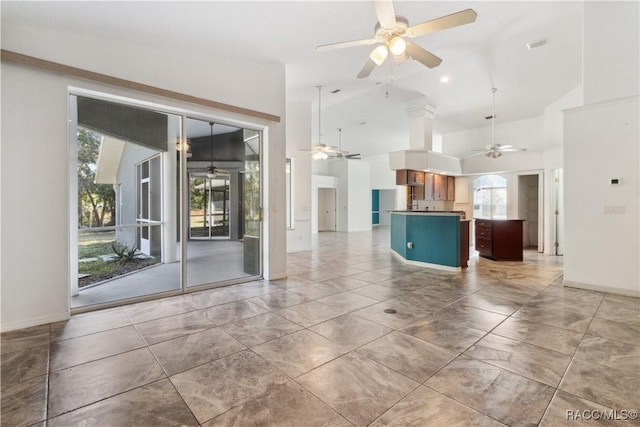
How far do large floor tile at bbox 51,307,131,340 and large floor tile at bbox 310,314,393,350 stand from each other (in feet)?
6.86

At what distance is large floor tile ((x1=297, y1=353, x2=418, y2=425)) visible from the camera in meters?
1.76

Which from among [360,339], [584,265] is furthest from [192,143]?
[584,265]

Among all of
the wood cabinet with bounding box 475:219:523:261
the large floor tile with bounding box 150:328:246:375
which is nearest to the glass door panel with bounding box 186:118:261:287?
the large floor tile with bounding box 150:328:246:375

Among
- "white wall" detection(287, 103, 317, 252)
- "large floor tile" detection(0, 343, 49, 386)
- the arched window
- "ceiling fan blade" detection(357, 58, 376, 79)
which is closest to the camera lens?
"large floor tile" detection(0, 343, 49, 386)

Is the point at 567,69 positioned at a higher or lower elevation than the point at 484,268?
higher

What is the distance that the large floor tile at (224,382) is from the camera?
5.95 feet

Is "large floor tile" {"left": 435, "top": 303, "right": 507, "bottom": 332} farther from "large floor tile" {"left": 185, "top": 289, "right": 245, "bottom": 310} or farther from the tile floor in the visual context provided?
"large floor tile" {"left": 185, "top": 289, "right": 245, "bottom": 310}

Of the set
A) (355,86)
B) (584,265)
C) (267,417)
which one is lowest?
(267,417)

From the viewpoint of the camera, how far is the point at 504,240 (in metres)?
6.63

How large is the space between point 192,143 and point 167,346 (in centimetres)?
751

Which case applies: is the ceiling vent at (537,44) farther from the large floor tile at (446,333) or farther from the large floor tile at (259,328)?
the large floor tile at (259,328)

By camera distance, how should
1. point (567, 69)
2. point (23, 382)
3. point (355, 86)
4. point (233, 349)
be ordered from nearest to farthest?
point (23, 382) → point (233, 349) → point (567, 69) → point (355, 86)

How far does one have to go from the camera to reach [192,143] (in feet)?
29.0

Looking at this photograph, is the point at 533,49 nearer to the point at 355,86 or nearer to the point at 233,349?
the point at 355,86
